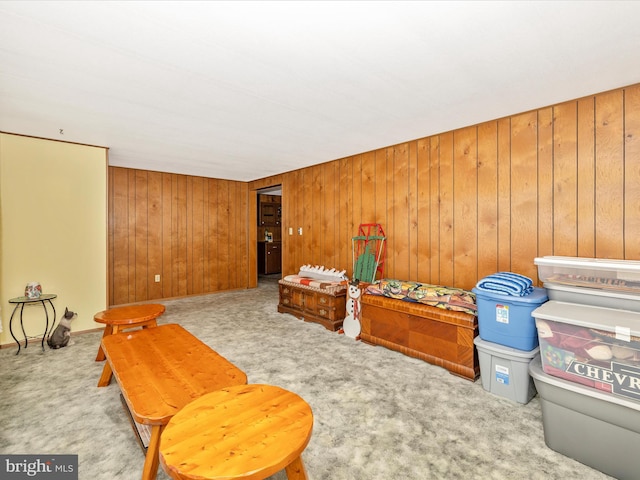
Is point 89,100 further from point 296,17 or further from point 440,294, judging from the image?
point 440,294

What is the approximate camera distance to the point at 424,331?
2.92m

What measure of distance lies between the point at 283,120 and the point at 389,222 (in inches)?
71.4

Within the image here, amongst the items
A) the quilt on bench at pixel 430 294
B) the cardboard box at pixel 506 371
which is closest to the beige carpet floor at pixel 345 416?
the cardboard box at pixel 506 371

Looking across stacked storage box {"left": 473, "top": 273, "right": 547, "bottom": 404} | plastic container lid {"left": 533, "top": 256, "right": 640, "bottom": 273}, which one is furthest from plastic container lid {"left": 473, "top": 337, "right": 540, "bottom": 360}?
plastic container lid {"left": 533, "top": 256, "right": 640, "bottom": 273}

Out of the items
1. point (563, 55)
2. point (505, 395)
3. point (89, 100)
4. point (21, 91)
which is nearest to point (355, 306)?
point (505, 395)

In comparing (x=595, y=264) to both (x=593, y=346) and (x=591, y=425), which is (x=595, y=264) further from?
(x=591, y=425)

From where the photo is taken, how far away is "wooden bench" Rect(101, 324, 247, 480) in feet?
4.90

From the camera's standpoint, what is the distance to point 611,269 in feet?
6.24

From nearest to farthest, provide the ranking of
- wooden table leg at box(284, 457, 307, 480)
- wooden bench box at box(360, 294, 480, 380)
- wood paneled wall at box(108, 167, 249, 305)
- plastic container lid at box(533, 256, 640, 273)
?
wooden table leg at box(284, 457, 307, 480)
plastic container lid at box(533, 256, 640, 273)
wooden bench box at box(360, 294, 480, 380)
wood paneled wall at box(108, 167, 249, 305)

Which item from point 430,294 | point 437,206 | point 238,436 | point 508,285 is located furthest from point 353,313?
point 238,436

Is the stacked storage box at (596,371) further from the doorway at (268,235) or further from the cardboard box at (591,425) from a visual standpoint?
the doorway at (268,235)

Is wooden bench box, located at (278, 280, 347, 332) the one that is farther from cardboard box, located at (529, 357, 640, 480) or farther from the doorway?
the doorway

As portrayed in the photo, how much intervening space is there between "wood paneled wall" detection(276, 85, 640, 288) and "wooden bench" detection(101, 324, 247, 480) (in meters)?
2.53

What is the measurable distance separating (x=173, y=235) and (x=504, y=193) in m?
5.23
